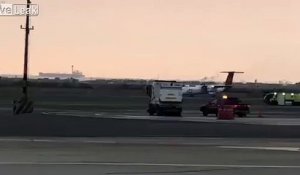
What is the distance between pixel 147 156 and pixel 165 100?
3278 centimetres

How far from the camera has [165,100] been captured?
166ft

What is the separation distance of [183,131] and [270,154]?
406 inches

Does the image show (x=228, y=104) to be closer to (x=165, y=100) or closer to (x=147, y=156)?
(x=165, y=100)

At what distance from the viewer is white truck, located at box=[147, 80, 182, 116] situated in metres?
49.5

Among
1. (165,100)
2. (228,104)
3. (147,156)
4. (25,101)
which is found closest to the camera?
(147,156)

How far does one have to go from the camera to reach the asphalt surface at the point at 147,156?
1468 centimetres

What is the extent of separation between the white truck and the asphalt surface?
81.1 feet

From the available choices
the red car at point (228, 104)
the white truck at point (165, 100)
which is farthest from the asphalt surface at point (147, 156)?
the red car at point (228, 104)

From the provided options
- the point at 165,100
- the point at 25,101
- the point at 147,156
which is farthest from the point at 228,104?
the point at 147,156

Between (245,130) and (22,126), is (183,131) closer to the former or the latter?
(245,130)

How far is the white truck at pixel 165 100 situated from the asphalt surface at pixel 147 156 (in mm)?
24728

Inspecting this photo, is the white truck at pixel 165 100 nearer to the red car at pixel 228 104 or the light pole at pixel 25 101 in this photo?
the red car at pixel 228 104

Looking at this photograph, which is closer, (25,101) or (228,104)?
(25,101)

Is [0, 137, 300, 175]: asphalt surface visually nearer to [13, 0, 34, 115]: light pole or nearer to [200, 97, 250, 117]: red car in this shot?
[13, 0, 34, 115]: light pole
